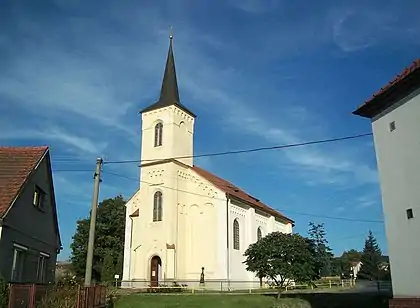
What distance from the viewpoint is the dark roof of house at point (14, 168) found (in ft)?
54.5

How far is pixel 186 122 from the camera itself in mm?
44344

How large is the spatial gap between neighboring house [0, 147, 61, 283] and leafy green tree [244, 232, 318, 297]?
1340 centimetres

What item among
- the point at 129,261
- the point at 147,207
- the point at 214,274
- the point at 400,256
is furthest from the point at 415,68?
the point at 129,261

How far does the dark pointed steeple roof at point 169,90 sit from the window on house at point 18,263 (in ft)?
86.5

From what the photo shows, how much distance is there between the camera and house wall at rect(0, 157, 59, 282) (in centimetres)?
1638

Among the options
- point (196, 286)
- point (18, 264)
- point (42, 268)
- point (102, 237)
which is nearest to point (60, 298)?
point (18, 264)

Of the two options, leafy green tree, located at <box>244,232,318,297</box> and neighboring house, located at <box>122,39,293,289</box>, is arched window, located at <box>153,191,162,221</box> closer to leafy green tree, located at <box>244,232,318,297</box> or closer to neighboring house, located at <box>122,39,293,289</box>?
neighboring house, located at <box>122,39,293,289</box>

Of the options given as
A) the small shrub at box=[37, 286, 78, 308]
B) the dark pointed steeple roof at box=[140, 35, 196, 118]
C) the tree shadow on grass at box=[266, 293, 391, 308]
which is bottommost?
the tree shadow on grass at box=[266, 293, 391, 308]

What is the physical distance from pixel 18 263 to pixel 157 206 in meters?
22.8

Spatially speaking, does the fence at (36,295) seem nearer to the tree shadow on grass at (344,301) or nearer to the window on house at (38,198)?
the window on house at (38,198)

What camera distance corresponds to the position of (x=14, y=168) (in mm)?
18406

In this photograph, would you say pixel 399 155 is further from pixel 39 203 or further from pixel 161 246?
pixel 161 246

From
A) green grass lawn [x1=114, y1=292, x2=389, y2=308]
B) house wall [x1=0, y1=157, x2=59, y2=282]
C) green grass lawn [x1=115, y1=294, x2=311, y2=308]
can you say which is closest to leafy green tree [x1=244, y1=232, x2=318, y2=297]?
green grass lawn [x1=114, y1=292, x2=389, y2=308]

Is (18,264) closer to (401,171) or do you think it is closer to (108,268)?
(401,171)
